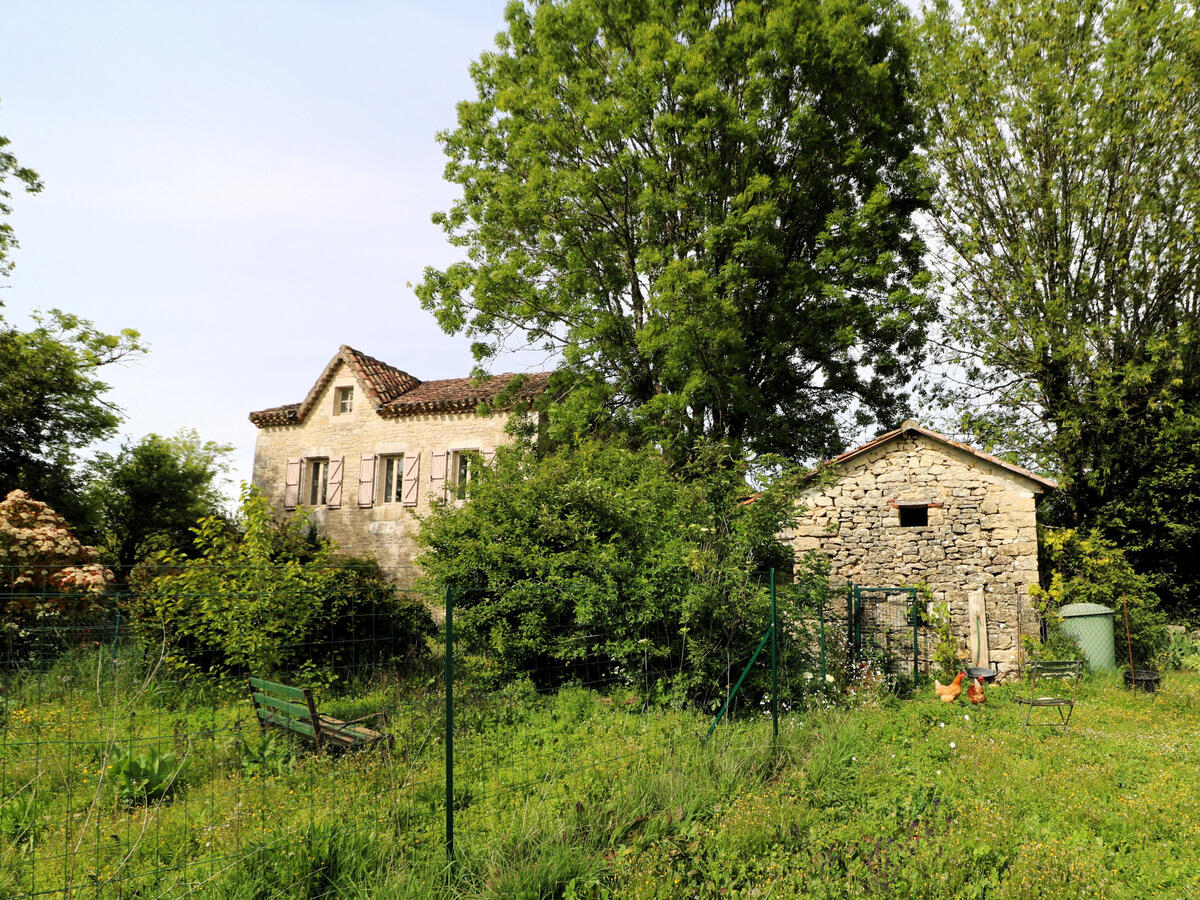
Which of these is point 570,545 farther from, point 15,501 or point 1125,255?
point 1125,255

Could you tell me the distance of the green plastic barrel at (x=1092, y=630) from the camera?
45.7 feet

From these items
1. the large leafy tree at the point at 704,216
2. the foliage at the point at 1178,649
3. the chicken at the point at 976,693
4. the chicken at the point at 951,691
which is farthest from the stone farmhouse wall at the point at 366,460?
the foliage at the point at 1178,649

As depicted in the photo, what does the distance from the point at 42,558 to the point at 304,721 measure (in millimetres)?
9127

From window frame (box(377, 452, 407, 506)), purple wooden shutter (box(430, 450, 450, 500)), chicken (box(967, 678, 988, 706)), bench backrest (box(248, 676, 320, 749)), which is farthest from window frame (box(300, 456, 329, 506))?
chicken (box(967, 678, 988, 706))

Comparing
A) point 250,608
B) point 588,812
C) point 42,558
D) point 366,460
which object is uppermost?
point 366,460

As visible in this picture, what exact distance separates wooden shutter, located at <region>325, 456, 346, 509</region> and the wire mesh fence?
11508mm

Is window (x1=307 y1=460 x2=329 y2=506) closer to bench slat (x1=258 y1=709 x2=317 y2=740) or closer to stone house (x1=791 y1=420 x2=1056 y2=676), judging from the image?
stone house (x1=791 y1=420 x2=1056 y2=676)

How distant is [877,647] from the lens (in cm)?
1321

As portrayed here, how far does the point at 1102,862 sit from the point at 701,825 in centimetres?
282

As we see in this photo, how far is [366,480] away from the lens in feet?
72.9

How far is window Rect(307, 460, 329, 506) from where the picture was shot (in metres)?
23.0

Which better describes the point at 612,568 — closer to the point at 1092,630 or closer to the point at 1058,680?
the point at 1058,680

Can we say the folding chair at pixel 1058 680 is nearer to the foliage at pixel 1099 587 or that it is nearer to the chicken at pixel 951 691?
the chicken at pixel 951 691

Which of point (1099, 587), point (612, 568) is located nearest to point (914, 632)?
point (1099, 587)
